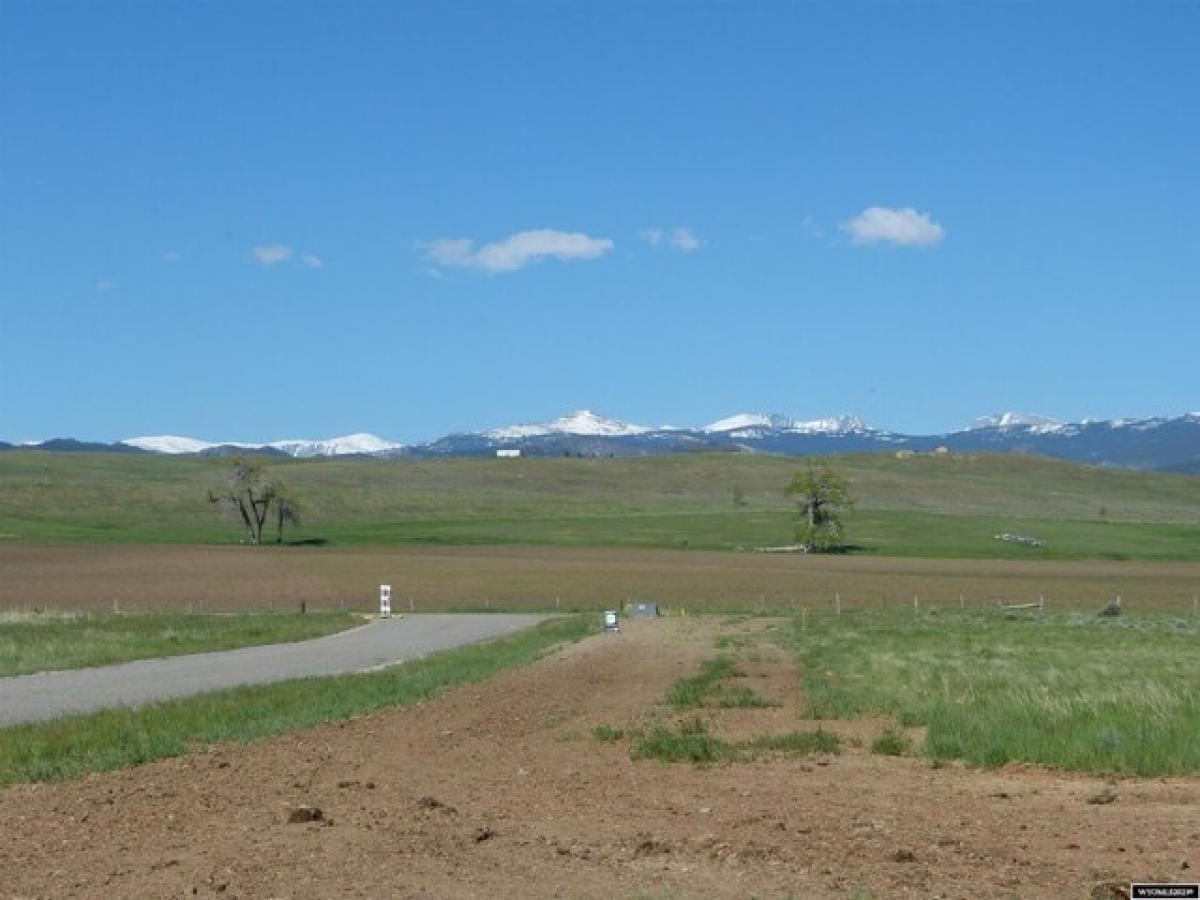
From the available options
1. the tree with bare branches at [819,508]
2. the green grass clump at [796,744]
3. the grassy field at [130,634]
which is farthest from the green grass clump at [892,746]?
the tree with bare branches at [819,508]

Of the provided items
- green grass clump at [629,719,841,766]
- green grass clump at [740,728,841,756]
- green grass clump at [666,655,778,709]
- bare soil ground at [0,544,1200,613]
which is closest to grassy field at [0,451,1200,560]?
bare soil ground at [0,544,1200,613]

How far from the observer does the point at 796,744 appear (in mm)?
18078

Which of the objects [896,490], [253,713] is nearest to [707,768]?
[253,713]

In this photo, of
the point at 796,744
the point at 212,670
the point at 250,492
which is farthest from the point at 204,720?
the point at 250,492

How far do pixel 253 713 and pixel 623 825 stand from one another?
38.3 feet

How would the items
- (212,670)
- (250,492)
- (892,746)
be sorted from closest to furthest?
(892,746)
(212,670)
(250,492)

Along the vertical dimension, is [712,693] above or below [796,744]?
below

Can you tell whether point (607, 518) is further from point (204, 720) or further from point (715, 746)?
point (715, 746)

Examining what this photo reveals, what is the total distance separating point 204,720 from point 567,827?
10.7m

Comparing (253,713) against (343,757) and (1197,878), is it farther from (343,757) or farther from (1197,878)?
(1197,878)

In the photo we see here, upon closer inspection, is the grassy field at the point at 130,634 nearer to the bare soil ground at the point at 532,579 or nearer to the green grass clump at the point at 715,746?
the bare soil ground at the point at 532,579

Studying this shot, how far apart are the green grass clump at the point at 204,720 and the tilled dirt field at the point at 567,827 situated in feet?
2.84

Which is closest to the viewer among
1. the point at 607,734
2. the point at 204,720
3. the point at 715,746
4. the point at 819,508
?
the point at 715,746

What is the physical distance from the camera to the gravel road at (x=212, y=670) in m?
27.6
